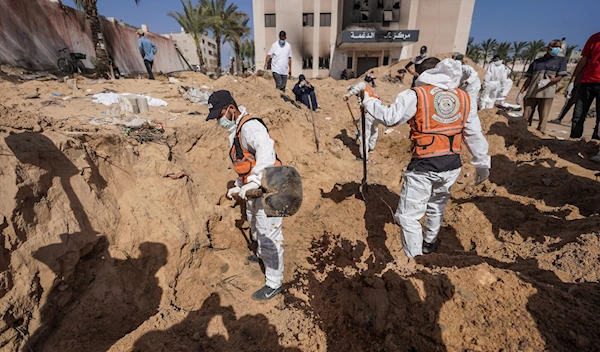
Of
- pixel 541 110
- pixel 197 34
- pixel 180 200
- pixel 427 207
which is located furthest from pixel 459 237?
pixel 197 34

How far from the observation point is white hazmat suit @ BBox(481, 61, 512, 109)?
27.2 feet

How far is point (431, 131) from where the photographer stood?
2600 mm

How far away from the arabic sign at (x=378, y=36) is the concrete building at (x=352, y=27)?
0.55 feet

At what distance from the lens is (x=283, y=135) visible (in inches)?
239

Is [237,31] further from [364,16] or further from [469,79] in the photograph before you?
[469,79]

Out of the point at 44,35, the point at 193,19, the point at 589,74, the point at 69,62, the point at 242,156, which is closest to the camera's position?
the point at 242,156

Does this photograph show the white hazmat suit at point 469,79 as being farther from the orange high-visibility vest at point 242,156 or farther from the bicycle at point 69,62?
the bicycle at point 69,62

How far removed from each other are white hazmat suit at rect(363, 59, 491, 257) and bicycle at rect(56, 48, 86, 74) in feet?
33.9

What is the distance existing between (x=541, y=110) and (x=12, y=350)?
988 cm

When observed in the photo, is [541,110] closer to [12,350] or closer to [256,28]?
[12,350]

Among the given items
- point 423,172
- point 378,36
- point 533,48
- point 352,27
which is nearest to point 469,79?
point 423,172

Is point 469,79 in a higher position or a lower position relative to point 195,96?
higher

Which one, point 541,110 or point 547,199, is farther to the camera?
point 541,110

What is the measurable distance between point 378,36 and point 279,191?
2285cm
